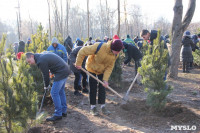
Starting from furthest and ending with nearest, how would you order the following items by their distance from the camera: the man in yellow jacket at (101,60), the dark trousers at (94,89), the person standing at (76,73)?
the person standing at (76,73) < the dark trousers at (94,89) < the man in yellow jacket at (101,60)

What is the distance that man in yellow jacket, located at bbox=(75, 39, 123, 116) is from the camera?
11.9 feet

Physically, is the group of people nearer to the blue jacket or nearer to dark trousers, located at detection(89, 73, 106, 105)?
dark trousers, located at detection(89, 73, 106, 105)

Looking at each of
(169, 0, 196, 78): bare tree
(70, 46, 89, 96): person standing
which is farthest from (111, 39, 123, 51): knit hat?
(169, 0, 196, 78): bare tree

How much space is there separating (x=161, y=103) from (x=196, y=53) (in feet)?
22.6

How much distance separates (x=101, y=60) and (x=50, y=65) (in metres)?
1.08

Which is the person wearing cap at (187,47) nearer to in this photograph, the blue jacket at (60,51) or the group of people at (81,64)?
the group of people at (81,64)

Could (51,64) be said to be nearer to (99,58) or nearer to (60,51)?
(99,58)

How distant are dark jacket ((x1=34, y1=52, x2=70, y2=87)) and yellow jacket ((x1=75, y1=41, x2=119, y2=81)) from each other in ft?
1.18

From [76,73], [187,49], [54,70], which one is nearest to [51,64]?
[54,70]

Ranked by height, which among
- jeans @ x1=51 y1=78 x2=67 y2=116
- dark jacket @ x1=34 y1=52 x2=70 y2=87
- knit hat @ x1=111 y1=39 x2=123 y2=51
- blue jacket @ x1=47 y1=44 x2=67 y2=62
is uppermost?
knit hat @ x1=111 y1=39 x2=123 y2=51

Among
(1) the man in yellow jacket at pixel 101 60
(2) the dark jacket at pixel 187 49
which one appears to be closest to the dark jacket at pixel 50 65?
(1) the man in yellow jacket at pixel 101 60

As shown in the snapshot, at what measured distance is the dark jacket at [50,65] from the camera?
11.4ft

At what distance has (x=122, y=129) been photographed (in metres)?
3.39

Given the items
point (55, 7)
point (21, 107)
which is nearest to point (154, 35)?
point (21, 107)
